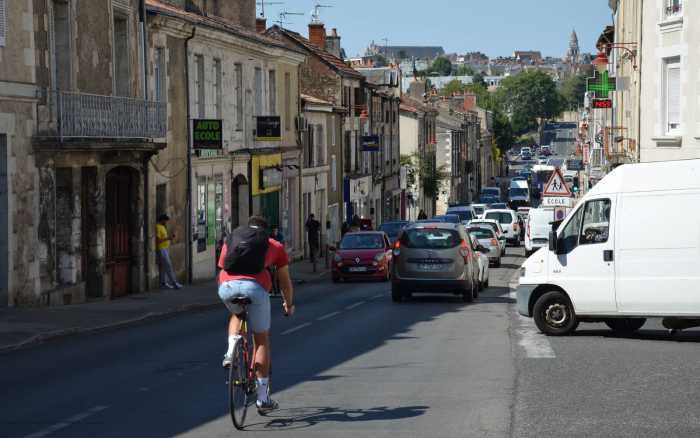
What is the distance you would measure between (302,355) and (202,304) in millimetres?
11148

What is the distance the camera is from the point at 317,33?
70000mm

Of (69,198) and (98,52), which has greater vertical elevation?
(98,52)

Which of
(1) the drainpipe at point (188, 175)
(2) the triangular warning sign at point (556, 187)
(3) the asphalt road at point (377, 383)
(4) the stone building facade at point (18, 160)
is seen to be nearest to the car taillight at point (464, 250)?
(3) the asphalt road at point (377, 383)

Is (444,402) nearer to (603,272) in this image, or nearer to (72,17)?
(603,272)

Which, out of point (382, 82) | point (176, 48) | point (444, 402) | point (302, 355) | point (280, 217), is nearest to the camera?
point (444, 402)

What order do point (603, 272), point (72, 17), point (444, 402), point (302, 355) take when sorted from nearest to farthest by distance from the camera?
point (444, 402), point (302, 355), point (603, 272), point (72, 17)

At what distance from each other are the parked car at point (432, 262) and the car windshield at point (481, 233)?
1991 cm

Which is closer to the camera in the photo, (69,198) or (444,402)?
(444,402)

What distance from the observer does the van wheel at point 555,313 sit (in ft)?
57.0

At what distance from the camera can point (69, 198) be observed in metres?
26.0

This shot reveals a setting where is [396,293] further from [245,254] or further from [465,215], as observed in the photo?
[465,215]

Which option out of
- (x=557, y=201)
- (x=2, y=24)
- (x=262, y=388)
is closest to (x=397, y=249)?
(x=2, y=24)

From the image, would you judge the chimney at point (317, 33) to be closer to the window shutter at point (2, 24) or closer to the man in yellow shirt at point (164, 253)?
the man in yellow shirt at point (164, 253)

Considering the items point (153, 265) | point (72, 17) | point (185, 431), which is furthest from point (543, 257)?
point (153, 265)
